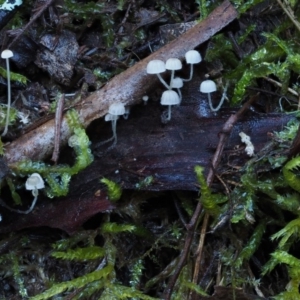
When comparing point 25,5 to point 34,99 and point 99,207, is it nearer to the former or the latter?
point 34,99

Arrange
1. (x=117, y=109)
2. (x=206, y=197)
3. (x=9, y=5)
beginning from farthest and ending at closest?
(x=9, y=5), (x=117, y=109), (x=206, y=197)

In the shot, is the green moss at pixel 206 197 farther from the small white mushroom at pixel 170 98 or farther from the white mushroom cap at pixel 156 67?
the white mushroom cap at pixel 156 67

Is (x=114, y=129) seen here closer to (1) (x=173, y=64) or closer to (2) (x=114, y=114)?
(2) (x=114, y=114)

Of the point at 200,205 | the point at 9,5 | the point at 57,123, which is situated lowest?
the point at 200,205

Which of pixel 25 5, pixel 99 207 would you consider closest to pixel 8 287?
pixel 99 207

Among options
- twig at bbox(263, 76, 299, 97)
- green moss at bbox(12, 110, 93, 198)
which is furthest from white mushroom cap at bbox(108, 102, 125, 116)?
twig at bbox(263, 76, 299, 97)

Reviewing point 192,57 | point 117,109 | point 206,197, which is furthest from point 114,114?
point 206,197

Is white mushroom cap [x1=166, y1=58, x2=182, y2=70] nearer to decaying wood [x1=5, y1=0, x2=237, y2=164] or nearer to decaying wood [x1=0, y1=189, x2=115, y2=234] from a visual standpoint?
decaying wood [x1=5, y1=0, x2=237, y2=164]
